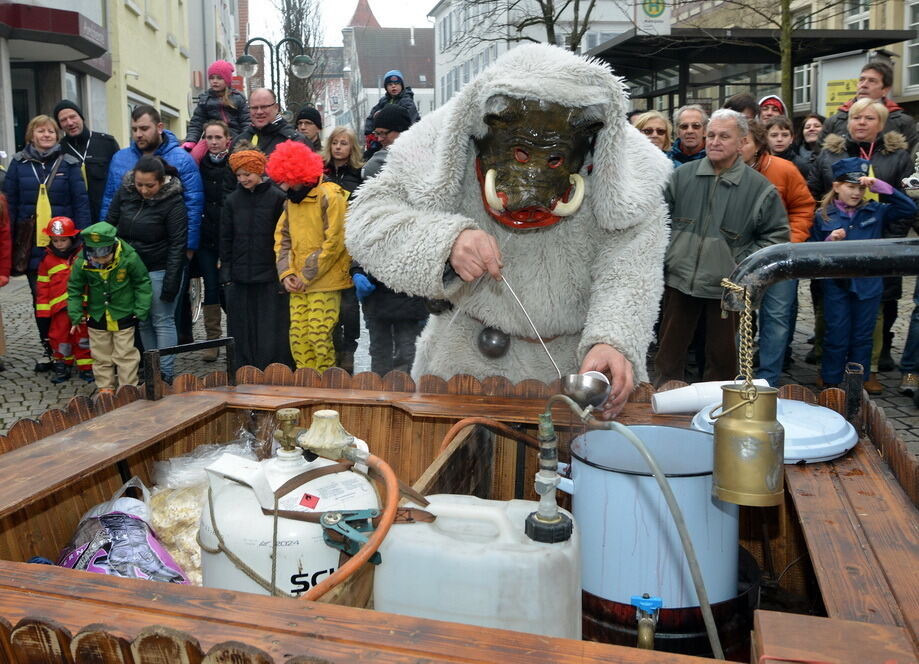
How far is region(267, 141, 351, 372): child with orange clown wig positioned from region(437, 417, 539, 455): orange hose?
3386 millimetres

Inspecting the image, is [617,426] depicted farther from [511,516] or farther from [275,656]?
[275,656]

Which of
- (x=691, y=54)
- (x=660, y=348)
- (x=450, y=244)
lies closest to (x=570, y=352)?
(x=450, y=244)

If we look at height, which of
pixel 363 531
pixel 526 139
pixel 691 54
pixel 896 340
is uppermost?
pixel 691 54

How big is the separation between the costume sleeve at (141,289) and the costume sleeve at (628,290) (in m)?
4.29

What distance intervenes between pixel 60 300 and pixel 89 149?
1.49 metres

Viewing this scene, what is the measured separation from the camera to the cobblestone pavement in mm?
5652

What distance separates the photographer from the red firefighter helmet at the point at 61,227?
21.2 ft

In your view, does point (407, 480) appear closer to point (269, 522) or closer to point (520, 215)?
point (520, 215)

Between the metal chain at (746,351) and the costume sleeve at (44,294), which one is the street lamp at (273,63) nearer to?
the costume sleeve at (44,294)

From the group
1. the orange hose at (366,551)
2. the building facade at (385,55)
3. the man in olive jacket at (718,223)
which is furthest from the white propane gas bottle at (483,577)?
the building facade at (385,55)

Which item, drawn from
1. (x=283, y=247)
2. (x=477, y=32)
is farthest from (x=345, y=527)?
(x=477, y=32)

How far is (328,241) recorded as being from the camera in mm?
5555

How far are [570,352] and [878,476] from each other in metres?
1.13

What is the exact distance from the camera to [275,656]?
1188 millimetres
